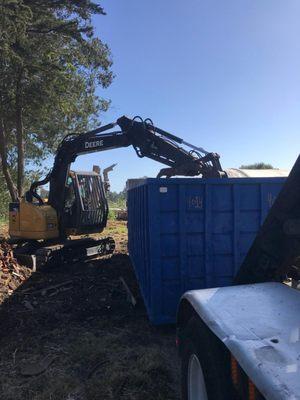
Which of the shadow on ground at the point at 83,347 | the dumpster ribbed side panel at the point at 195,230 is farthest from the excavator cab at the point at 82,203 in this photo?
the dumpster ribbed side panel at the point at 195,230

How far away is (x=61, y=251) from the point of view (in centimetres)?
1157

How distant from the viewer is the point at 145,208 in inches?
251

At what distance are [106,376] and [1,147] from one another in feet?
59.9

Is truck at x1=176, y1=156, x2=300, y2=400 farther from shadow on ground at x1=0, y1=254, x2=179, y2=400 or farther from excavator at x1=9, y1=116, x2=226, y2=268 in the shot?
excavator at x1=9, y1=116, x2=226, y2=268

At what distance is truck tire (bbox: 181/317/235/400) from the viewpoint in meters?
2.72

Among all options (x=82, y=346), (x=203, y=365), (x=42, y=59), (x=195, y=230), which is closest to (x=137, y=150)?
(x=195, y=230)

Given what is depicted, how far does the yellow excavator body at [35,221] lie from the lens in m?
11.7

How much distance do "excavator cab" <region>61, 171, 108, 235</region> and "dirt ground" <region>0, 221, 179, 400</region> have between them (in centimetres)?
283

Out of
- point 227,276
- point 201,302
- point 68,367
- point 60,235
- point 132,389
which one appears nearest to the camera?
point 201,302

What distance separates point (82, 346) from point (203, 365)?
333cm

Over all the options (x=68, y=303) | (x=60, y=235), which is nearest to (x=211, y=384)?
(x=68, y=303)

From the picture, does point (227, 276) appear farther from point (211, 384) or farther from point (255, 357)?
point (255, 357)

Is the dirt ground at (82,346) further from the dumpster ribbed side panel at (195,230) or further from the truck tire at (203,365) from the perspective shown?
the truck tire at (203,365)

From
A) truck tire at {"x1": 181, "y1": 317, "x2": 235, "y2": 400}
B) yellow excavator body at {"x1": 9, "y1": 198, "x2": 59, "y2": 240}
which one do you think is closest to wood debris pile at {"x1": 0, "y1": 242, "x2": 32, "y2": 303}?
yellow excavator body at {"x1": 9, "y1": 198, "x2": 59, "y2": 240}
